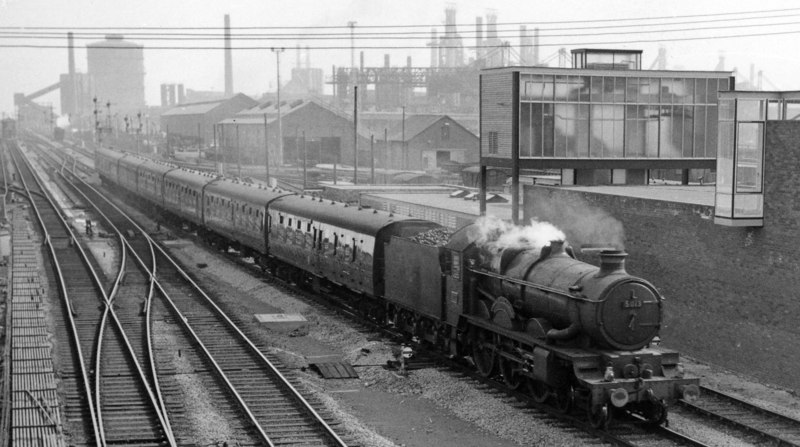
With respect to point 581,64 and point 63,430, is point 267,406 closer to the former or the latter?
point 63,430

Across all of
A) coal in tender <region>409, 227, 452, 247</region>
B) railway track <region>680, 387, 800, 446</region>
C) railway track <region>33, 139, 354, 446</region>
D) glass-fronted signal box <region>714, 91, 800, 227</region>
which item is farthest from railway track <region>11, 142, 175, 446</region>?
glass-fronted signal box <region>714, 91, 800, 227</region>

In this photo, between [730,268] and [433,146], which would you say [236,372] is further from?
[433,146]

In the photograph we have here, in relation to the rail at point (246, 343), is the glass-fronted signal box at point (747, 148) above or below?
above

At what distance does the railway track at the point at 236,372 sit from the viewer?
15.4 m

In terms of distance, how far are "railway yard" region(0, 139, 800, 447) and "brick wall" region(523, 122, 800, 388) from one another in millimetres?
617

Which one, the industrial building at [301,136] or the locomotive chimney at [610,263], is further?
the industrial building at [301,136]

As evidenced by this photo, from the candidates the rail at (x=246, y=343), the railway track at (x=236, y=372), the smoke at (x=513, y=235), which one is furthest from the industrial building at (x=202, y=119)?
the smoke at (x=513, y=235)

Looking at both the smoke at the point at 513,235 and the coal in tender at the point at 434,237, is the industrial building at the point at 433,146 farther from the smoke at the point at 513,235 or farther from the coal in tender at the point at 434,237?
the smoke at the point at 513,235

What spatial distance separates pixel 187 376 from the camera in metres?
19.1

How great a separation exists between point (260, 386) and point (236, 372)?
1.25 m

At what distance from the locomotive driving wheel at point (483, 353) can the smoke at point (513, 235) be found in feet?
5.94

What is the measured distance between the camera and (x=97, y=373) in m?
18.6

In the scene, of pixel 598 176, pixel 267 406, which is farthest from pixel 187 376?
pixel 598 176

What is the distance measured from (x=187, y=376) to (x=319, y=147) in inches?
2769
